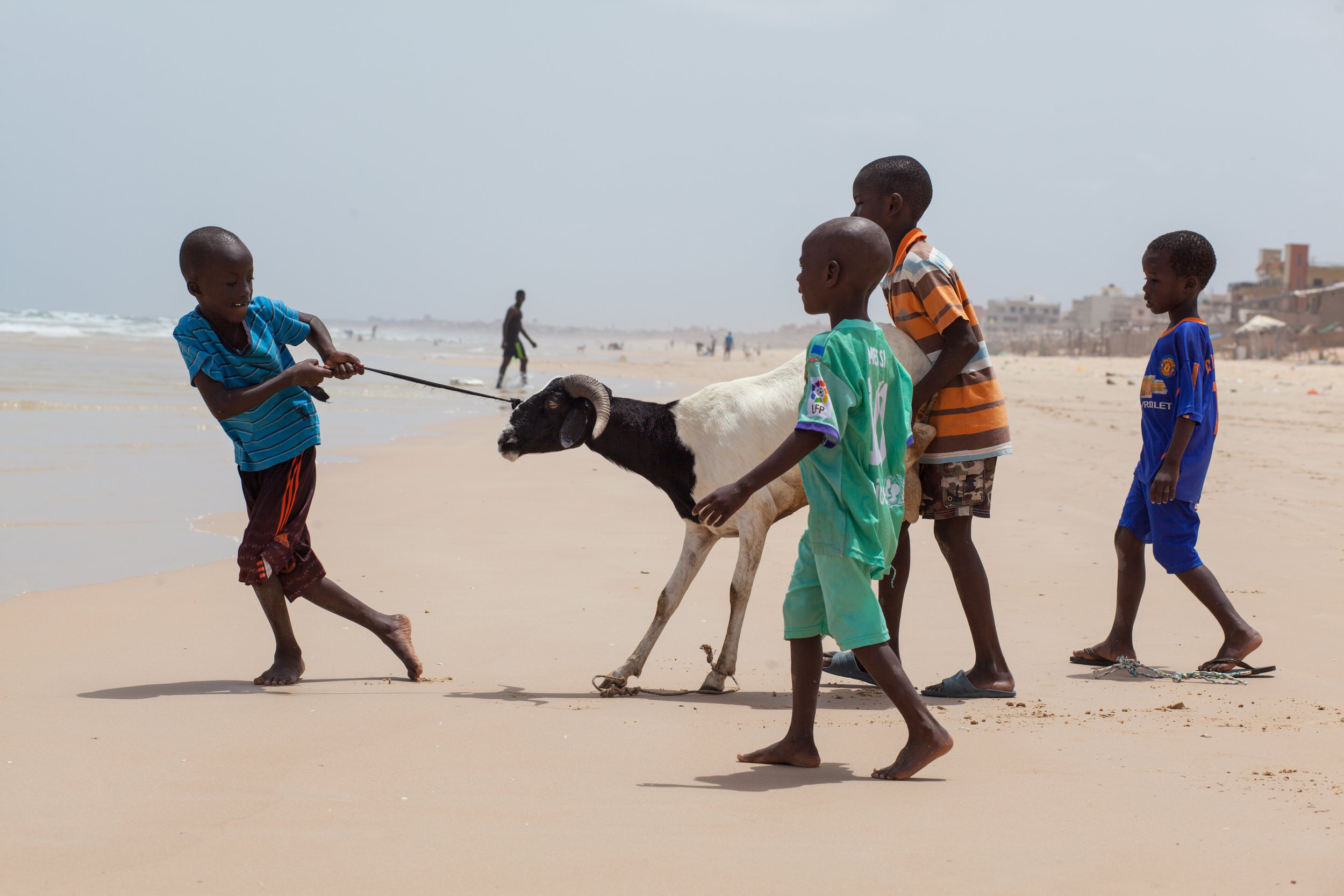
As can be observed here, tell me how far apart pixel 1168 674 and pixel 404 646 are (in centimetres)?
344

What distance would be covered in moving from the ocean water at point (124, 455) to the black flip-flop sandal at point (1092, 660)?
5.22m

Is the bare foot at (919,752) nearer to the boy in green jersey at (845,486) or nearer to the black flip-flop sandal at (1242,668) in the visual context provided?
the boy in green jersey at (845,486)

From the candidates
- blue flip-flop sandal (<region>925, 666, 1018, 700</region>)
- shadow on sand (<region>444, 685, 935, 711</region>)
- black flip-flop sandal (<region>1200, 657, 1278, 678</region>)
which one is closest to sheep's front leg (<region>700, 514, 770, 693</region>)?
shadow on sand (<region>444, 685, 935, 711</region>)


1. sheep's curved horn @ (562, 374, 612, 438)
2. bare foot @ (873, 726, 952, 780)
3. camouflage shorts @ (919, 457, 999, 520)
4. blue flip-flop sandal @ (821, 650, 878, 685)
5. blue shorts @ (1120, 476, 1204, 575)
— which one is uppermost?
sheep's curved horn @ (562, 374, 612, 438)

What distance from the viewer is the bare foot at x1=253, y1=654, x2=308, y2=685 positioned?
4.62m

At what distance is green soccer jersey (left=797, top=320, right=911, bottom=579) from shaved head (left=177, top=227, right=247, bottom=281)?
2488mm

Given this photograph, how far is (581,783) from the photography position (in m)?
3.41

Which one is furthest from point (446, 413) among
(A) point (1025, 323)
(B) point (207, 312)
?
(A) point (1025, 323)

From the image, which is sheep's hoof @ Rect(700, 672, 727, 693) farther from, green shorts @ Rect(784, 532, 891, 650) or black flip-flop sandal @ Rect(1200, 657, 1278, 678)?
black flip-flop sandal @ Rect(1200, 657, 1278, 678)

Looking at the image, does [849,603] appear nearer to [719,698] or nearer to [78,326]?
[719,698]

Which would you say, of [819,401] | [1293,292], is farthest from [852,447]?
[1293,292]

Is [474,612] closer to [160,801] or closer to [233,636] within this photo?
[233,636]

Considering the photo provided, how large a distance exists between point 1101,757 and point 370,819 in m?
2.34

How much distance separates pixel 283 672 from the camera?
4664mm
